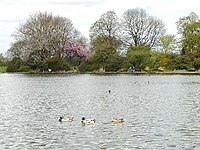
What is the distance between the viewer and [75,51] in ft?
342

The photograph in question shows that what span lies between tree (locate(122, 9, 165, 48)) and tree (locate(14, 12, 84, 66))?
1262cm

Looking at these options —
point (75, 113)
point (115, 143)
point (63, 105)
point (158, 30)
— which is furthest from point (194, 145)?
point (158, 30)

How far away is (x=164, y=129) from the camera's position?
2047 cm

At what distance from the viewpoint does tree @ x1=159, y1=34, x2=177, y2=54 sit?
Answer: 334 feet

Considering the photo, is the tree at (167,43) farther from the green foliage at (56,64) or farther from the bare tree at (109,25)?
the green foliage at (56,64)

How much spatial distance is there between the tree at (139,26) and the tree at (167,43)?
217 cm

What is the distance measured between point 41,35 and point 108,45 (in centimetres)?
1498

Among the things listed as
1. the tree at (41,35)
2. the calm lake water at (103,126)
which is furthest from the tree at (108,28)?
the calm lake water at (103,126)

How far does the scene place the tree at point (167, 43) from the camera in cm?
10167

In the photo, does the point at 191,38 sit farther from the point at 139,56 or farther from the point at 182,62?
A: the point at 139,56

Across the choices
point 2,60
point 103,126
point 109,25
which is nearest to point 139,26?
point 109,25

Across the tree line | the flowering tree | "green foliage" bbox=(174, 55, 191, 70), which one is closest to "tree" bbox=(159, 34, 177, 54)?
the tree line

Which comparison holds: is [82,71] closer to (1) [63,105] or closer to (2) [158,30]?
(2) [158,30]

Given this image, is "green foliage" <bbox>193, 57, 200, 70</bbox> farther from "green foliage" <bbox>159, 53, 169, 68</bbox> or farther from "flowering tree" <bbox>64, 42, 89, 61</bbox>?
"flowering tree" <bbox>64, 42, 89, 61</bbox>
